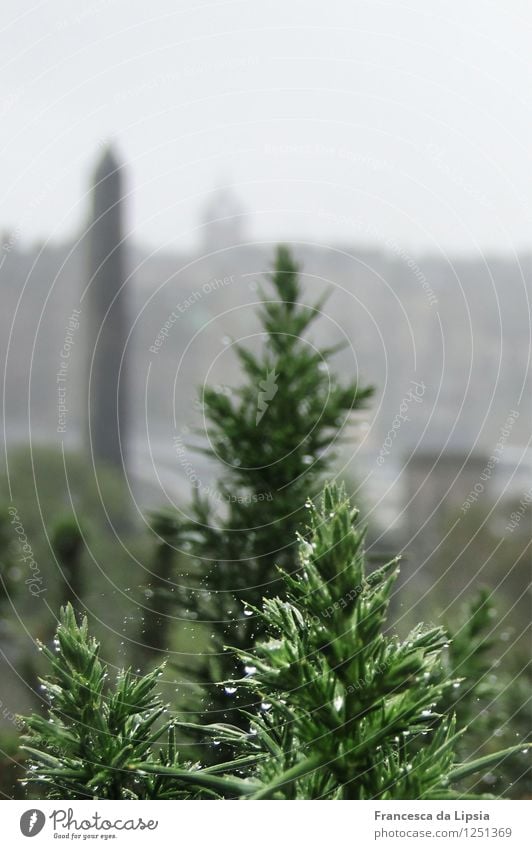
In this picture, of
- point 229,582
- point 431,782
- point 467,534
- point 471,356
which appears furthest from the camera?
point 467,534

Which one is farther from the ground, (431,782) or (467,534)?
(467,534)

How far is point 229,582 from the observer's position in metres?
0.41

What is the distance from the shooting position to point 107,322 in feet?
1.68

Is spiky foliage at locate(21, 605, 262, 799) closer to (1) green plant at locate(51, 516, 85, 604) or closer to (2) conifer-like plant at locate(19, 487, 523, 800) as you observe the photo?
(2) conifer-like plant at locate(19, 487, 523, 800)

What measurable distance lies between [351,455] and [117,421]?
0.16 m

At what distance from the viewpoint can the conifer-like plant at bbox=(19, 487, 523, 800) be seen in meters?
0.29

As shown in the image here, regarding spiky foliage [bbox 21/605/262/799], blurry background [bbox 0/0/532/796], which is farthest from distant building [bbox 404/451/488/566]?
spiky foliage [bbox 21/605/262/799]

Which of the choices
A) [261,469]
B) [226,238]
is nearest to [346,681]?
[261,469]

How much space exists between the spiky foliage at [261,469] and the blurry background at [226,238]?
26 mm

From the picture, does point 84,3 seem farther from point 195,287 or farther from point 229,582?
point 229,582

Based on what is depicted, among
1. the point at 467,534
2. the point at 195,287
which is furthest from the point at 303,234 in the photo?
the point at 467,534

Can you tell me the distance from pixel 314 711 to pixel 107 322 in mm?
311

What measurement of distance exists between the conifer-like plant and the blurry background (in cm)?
9

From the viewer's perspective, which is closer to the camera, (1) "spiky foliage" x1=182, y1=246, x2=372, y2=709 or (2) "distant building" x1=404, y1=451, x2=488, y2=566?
(1) "spiky foliage" x1=182, y1=246, x2=372, y2=709
